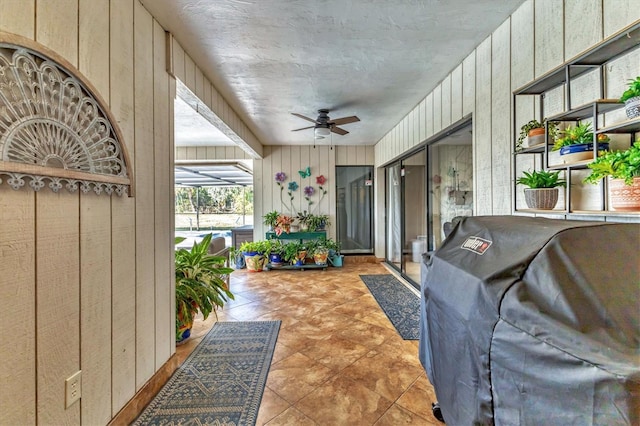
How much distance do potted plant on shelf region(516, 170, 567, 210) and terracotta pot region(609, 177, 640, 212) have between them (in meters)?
0.32

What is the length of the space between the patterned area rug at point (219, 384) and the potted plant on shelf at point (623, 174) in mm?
2101

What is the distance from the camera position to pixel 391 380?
1.88 m

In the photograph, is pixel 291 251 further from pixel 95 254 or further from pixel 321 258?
pixel 95 254

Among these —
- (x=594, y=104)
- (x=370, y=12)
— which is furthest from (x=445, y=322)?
(x=370, y=12)

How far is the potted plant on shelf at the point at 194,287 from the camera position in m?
2.23

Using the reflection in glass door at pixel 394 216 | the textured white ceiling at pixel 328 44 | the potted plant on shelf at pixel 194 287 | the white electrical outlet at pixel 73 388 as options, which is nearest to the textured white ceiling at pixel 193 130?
the textured white ceiling at pixel 328 44

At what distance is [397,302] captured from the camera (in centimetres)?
337

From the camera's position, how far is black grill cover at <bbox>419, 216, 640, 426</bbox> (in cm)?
63

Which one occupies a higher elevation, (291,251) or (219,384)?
(291,251)

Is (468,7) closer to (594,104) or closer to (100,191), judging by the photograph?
(594,104)

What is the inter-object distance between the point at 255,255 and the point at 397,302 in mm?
2816

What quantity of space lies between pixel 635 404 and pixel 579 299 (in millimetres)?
258

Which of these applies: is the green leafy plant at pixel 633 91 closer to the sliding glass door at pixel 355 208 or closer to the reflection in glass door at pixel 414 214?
the reflection in glass door at pixel 414 214

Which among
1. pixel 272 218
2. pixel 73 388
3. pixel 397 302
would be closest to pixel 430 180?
pixel 397 302
